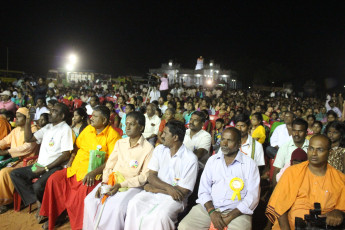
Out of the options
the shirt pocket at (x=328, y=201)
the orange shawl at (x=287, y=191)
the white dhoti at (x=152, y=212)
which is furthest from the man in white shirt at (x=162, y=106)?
the shirt pocket at (x=328, y=201)

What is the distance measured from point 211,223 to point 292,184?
0.96 meters

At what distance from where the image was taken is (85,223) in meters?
3.42

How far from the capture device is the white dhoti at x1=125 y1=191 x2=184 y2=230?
9.77ft

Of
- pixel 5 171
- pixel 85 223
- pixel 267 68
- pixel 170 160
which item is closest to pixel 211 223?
pixel 170 160

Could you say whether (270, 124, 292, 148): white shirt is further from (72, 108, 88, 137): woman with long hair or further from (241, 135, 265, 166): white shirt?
(72, 108, 88, 137): woman with long hair

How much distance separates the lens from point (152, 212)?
306 cm

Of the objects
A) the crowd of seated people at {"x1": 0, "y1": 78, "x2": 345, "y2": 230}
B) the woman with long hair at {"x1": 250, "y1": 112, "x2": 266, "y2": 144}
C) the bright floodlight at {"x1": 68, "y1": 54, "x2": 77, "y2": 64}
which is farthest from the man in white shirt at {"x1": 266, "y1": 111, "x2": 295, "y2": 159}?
the bright floodlight at {"x1": 68, "y1": 54, "x2": 77, "y2": 64}

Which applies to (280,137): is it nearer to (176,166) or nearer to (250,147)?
(250,147)

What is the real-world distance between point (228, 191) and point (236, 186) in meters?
0.11

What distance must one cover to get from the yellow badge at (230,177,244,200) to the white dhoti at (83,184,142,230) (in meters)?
1.29

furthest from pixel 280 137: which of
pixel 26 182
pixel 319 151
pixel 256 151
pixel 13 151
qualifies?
pixel 13 151

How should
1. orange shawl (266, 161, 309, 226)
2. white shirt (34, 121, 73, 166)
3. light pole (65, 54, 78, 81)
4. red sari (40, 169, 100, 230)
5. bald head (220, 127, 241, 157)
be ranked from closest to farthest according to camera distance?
orange shawl (266, 161, 309, 226)
bald head (220, 127, 241, 157)
red sari (40, 169, 100, 230)
white shirt (34, 121, 73, 166)
light pole (65, 54, 78, 81)

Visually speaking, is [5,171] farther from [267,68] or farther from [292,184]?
[267,68]

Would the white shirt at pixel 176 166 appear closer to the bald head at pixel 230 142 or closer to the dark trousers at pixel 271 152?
the bald head at pixel 230 142
